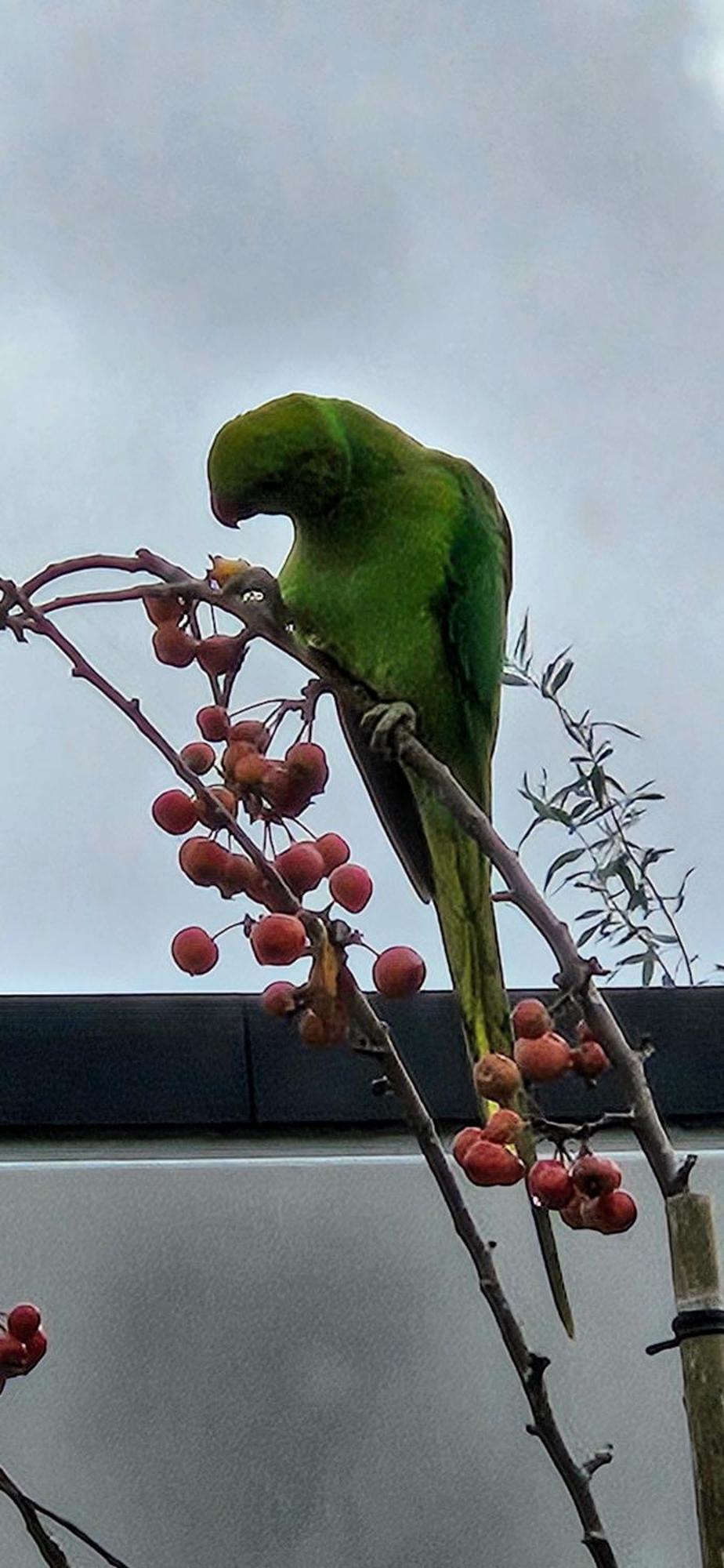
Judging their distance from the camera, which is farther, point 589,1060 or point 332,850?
point 332,850

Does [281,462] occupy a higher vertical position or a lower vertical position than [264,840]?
higher

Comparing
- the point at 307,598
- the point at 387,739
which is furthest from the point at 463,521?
the point at 387,739

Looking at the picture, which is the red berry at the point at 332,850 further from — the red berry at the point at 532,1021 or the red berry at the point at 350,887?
the red berry at the point at 532,1021

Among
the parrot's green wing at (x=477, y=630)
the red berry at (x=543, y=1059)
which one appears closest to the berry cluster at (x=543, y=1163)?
the red berry at (x=543, y=1059)

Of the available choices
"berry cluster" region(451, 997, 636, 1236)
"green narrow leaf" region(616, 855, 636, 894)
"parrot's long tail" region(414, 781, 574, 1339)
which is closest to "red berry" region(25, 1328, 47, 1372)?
"parrot's long tail" region(414, 781, 574, 1339)

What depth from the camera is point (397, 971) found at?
0.72 m

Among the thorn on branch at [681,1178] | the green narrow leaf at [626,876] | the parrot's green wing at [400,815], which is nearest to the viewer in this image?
the thorn on branch at [681,1178]

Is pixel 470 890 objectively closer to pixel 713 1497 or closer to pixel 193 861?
pixel 193 861

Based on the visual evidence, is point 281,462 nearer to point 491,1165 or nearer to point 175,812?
point 175,812

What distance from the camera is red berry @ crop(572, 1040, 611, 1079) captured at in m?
0.65

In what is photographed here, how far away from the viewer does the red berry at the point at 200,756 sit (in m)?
0.77

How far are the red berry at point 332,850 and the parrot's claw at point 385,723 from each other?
142mm

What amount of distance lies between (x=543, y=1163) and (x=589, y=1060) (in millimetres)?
52

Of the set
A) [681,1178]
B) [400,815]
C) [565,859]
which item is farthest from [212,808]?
[565,859]
